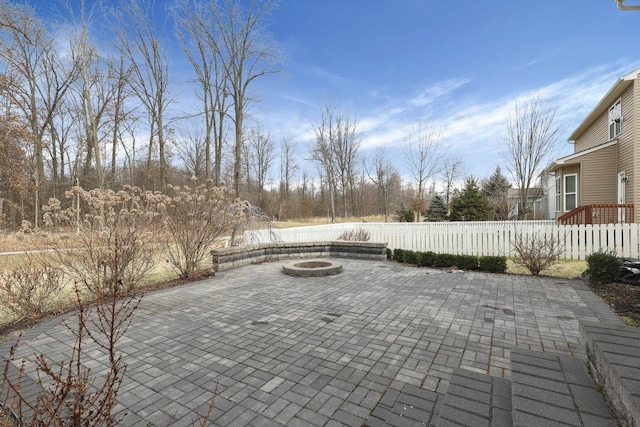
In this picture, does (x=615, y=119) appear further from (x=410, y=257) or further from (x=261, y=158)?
(x=261, y=158)

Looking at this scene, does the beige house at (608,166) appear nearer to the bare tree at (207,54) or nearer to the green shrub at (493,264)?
the green shrub at (493,264)

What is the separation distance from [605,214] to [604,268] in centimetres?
646

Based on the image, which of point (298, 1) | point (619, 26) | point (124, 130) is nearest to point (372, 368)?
point (619, 26)

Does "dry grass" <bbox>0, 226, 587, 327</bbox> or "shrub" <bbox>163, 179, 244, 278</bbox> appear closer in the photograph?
"dry grass" <bbox>0, 226, 587, 327</bbox>

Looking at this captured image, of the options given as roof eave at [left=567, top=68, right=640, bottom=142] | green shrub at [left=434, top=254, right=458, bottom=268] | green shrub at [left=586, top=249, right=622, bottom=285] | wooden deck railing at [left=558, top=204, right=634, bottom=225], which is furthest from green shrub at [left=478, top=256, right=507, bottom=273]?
roof eave at [left=567, top=68, right=640, bottom=142]

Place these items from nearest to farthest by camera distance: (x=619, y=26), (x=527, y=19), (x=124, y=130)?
1. (x=619, y=26)
2. (x=527, y=19)
3. (x=124, y=130)

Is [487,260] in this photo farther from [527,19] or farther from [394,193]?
[394,193]

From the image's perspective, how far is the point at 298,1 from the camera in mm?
11000

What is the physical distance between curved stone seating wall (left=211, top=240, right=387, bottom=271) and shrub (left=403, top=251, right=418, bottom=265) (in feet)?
2.53

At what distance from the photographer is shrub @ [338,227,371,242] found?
1141 cm

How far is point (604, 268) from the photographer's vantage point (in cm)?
575

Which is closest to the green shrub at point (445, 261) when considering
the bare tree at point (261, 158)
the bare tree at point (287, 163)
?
the bare tree at point (261, 158)

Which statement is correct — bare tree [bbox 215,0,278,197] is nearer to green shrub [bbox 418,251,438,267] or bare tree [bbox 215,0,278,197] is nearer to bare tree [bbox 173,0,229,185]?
bare tree [bbox 173,0,229,185]

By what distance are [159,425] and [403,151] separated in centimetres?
2402
